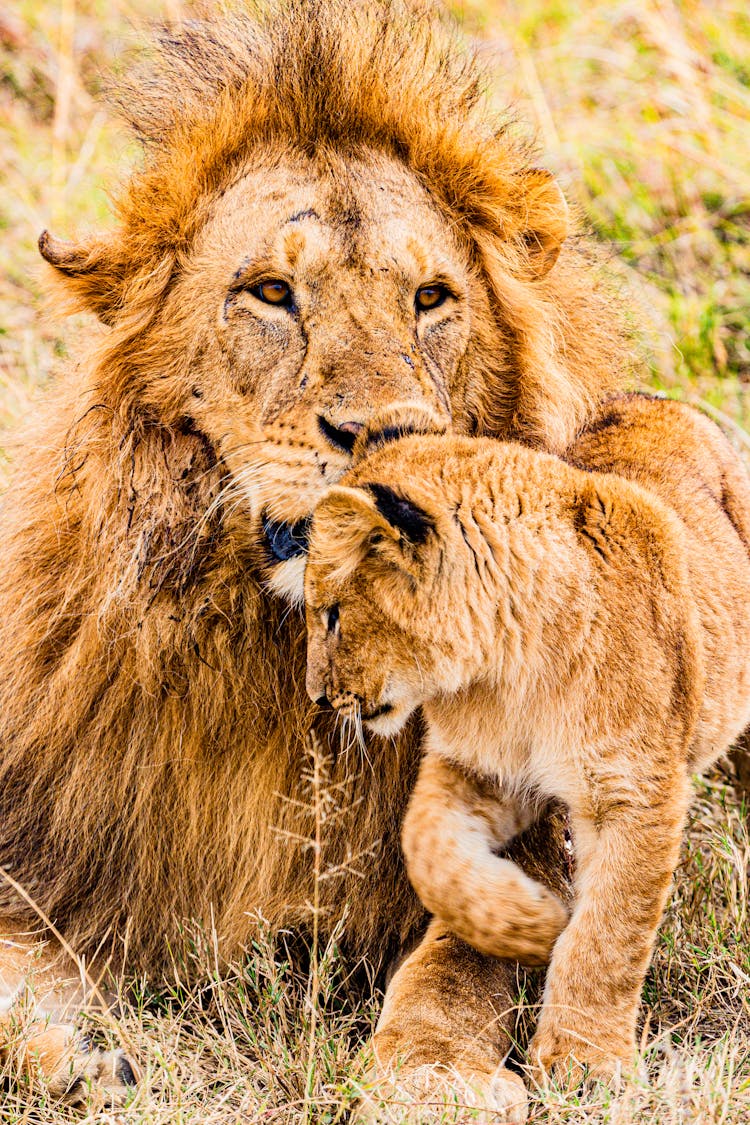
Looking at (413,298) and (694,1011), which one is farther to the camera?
(694,1011)

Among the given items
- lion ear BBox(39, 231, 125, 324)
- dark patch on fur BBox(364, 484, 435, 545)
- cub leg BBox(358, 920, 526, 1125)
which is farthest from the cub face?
lion ear BBox(39, 231, 125, 324)

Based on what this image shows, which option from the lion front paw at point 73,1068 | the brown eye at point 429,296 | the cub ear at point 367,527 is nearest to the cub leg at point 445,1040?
the lion front paw at point 73,1068

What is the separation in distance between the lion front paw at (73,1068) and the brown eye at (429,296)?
4.85 feet

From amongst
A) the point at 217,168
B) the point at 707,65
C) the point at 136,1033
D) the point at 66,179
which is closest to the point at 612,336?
the point at 217,168

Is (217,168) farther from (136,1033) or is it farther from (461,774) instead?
(136,1033)

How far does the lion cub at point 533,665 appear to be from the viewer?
2.39 meters

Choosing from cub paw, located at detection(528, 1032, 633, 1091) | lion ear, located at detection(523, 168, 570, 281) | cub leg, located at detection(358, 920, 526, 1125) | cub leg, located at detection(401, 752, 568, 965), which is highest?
lion ear, located at detection(523, 168, 570, 281)

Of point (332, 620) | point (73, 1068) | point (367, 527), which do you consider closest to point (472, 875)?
point (332, 620)

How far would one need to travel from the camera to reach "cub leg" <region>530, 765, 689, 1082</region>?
7.85ft

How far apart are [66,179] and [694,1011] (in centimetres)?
495

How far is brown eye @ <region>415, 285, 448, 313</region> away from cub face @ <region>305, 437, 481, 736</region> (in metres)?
0.39

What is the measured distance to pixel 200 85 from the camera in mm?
2973

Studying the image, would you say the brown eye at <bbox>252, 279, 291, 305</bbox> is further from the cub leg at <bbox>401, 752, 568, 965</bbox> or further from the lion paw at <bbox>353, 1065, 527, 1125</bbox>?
the lion paw at <bbox>353, 1065, 527, 1125</bbox>

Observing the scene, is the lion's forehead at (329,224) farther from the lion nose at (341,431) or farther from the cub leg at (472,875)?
the cub leg at (472,875)
